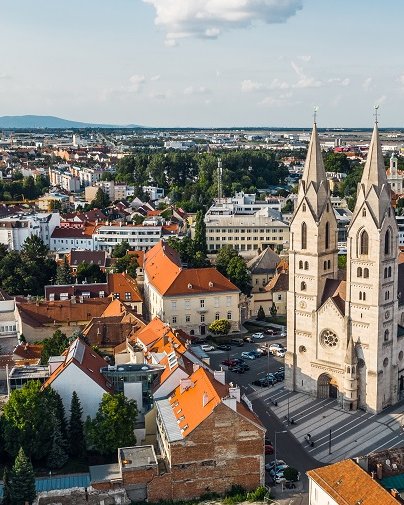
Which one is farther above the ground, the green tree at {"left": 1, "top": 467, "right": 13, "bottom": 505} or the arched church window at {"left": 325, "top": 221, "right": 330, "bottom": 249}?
the arched church window at {"left": 325, "top": 221, "right": 330, "bottom": 249}

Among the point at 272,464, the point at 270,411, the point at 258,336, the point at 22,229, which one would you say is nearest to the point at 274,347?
the point at 258,336

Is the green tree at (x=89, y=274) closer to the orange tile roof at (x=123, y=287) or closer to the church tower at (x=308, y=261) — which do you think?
the orange tile roof at (x=123, y=287)

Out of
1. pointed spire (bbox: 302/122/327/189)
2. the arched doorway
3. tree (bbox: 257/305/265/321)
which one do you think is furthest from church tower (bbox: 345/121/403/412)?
tree (bbox: 257/305/265/321)

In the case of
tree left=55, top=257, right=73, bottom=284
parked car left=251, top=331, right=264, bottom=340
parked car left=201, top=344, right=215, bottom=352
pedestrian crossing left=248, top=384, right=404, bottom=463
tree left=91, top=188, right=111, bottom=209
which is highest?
tree left=91, top=188, right=111, bottom=209

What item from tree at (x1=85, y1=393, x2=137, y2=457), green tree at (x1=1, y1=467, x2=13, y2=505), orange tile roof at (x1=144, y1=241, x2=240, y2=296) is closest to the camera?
green tree at (x1=1, y1=467, x2=13, y2=505)

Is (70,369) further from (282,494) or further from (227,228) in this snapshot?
(227,228)

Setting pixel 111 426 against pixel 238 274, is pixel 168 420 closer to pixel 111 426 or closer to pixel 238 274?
pixel 111 426

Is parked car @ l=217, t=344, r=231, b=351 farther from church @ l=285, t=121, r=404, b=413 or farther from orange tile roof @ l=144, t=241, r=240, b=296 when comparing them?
church @ l=285, t=121, r=404, b=413

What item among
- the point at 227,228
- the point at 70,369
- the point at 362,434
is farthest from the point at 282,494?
the point at 227,228
